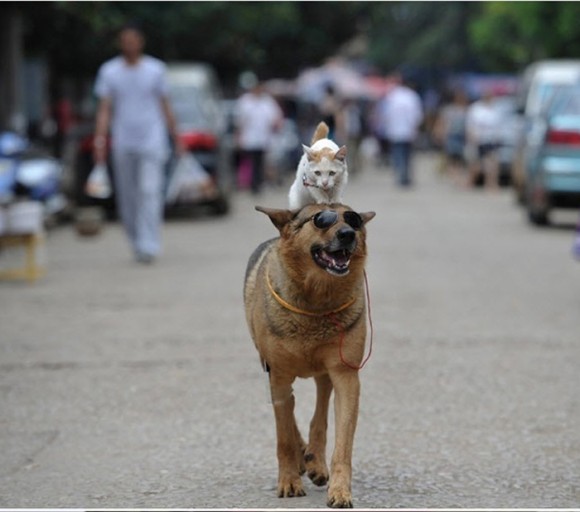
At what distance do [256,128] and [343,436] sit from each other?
2200cm

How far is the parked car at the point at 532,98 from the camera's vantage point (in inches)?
919

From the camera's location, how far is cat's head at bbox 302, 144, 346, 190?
6.14 meters

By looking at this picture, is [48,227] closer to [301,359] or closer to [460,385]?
[460,385]

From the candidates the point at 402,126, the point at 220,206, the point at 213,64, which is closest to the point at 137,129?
the point at 220,206

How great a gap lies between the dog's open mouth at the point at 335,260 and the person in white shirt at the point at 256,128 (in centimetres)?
2202

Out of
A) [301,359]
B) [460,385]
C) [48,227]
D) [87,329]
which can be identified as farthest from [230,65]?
[301,359]

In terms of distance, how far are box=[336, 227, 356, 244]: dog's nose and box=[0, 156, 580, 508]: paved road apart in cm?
107

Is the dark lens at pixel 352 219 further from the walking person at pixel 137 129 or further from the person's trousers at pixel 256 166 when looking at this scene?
the person's trousers at pixel 256 166

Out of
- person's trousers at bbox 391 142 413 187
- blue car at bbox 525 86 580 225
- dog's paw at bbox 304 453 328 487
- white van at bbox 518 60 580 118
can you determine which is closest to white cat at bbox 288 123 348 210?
dog's paw at bbox 304 453 328 487

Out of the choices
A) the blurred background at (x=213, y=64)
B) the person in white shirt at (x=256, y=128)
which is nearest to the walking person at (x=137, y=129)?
the blurred background at (x=213, y=64)

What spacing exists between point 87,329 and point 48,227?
31.9ft

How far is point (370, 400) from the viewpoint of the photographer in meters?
8.41

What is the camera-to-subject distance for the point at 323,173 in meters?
6.16

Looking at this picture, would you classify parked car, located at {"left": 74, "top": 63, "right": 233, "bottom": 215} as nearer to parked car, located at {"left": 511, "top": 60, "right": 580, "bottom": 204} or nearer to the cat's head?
parked car, located at {"left": 511, "top": 60, "right": 580, "bottom": 204}
